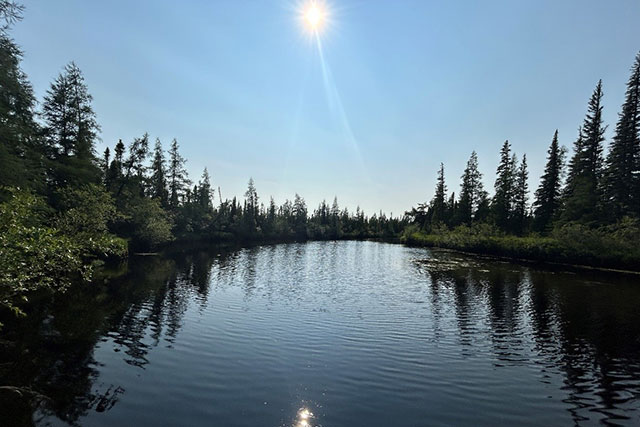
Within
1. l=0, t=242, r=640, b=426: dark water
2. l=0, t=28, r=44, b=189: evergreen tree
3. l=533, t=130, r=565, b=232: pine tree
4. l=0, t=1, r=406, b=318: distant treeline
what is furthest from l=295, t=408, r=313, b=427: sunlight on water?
l=533, t=130, r=565, b=232: pine tree

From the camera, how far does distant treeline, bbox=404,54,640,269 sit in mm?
42031

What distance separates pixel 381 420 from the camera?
26.2 ft

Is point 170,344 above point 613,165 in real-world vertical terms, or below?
below

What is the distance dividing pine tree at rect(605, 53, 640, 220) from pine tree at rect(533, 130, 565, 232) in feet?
37.8

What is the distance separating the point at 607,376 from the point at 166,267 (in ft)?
115

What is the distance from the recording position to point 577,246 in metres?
42.9

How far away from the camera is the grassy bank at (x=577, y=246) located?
125ft

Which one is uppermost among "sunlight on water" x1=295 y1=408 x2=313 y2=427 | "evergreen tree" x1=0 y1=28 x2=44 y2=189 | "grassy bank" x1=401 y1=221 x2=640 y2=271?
"evergreen tree" x1=0 y1=28 x2=44 y2=189

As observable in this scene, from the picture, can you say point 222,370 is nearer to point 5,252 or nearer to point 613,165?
point 5,252

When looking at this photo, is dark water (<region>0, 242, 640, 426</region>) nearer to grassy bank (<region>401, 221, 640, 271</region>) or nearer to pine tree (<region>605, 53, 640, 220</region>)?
grassy bank (<region>401, 221, 640, 271</region>)

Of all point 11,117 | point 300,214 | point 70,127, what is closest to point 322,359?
point 11,117

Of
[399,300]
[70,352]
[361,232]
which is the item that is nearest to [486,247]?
[399,300]

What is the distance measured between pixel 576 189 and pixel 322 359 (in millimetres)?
58904

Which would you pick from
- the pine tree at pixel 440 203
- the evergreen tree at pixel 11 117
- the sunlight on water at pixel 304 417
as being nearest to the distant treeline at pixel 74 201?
the evergreen tree at pixel 11 117
